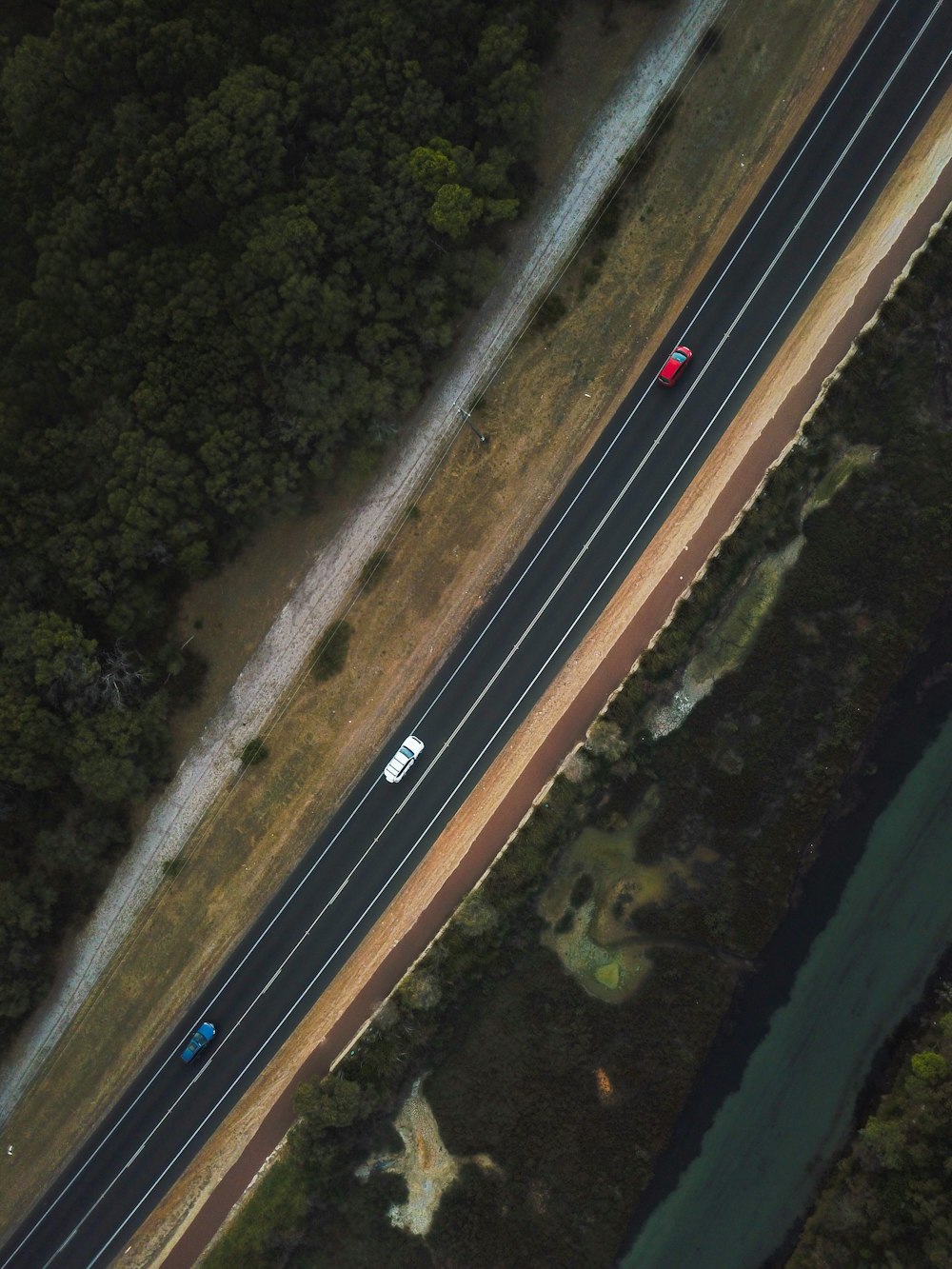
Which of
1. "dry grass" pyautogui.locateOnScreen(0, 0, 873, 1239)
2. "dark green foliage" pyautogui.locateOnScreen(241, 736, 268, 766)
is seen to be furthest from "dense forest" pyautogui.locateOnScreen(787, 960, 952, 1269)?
"dark green foliage" pyautogui.locateOnScreen(241, 736, 268, 766)

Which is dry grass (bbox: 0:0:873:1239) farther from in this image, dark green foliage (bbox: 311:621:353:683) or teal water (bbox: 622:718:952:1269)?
teal water (bbox: 622:718:952:1269)

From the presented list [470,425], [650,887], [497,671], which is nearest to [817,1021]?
[650,887]

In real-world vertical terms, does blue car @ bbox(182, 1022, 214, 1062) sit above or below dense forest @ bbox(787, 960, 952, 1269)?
below

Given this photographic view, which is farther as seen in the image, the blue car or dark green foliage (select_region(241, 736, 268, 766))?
dark green foliage (select_region(241, 736, 268, 766))

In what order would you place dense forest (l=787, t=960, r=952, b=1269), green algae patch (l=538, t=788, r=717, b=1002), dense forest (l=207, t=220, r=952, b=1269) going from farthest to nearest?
1. green algae patch (l=538, t=788, r=717, b=1002)
2. dense forest (l=207, t=220, r=952, b=1269)
3. dense forest (l=787, t=960, r=952, b=1269)

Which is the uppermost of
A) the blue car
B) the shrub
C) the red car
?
the red car

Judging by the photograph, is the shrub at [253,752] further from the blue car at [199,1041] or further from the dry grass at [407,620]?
the blue car at [199,1041]

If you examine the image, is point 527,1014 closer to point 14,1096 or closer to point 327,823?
point 327,823

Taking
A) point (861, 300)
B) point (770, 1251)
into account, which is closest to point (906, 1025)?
point (770, 1251)
